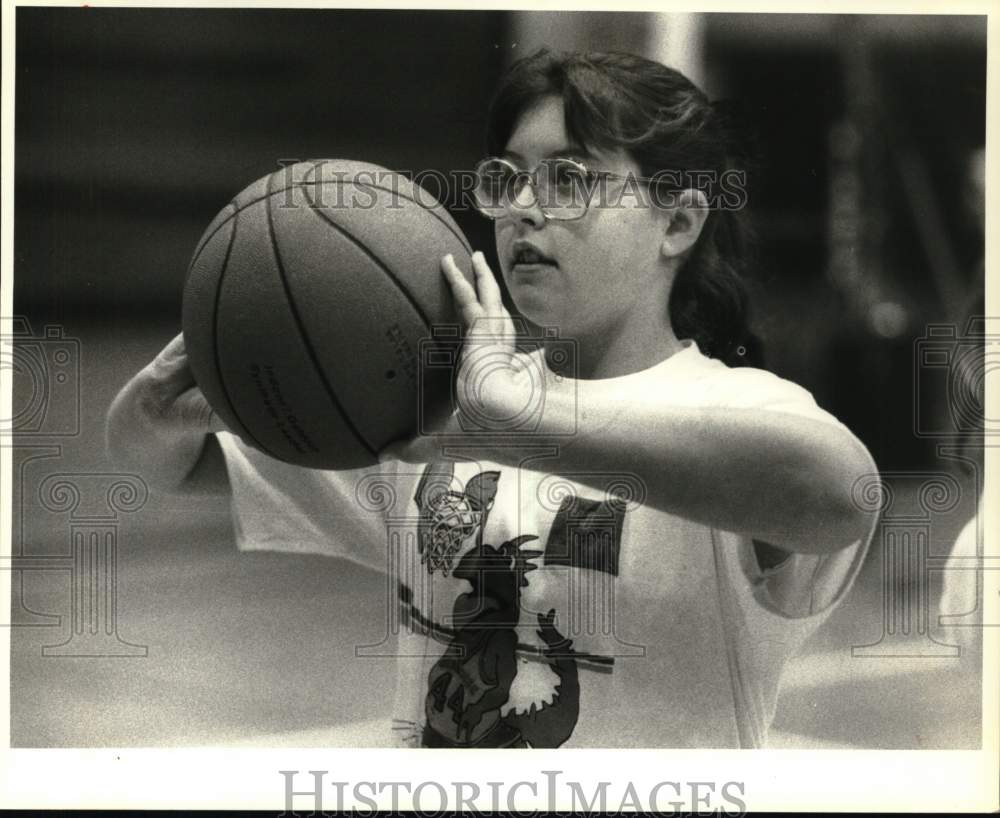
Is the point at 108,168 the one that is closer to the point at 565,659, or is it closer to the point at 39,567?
the point at 39,567

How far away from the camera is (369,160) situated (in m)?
2.85

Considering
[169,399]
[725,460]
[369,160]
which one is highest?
[369,160]

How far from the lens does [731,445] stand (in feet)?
9.02

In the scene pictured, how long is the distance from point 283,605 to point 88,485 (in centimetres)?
57

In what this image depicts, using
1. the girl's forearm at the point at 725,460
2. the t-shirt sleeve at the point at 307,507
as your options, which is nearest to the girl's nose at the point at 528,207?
the girl's forearm at the point at 725,460

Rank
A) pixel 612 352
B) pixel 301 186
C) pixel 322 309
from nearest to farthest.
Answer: pixel 322 309, pixel 301 186, pixel 612 352

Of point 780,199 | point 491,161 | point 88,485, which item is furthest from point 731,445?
point 88,485

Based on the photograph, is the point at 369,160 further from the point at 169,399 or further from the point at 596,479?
the point at 596,479

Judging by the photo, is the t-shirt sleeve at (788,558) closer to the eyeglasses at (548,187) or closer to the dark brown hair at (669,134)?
the dark brown hair at (669,134)

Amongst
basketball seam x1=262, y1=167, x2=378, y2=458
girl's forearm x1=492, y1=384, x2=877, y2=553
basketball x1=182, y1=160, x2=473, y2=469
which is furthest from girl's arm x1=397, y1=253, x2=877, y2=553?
basketball seam x1=262, y1=167, x2=378, y2=458

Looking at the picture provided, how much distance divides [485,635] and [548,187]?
108 centimetres

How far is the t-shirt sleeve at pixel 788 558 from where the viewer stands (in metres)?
2.81

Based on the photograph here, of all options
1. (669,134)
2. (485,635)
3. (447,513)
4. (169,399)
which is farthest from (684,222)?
(169,399)

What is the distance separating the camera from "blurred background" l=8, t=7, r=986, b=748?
2881 mm
